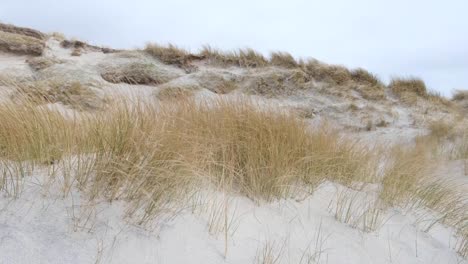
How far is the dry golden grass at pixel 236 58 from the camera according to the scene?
989cm

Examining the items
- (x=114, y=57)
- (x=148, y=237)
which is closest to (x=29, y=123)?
(x=148, y=237)

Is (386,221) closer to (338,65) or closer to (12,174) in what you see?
(12,174)

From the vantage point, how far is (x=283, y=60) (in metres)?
9.88

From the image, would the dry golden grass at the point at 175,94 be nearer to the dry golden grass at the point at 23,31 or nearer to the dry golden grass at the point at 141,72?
the dry golden grass at the point at 141,72

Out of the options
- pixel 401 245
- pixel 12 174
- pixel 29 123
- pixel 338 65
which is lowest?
pixel 401 245

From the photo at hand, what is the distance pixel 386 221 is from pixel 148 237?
1.90 meters

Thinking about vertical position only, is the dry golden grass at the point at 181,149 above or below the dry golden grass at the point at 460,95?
below

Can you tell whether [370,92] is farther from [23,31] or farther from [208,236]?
[23,31]

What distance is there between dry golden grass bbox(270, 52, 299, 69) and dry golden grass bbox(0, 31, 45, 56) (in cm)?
567

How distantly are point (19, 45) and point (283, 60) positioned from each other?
644 cm

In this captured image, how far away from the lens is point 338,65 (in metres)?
10.1

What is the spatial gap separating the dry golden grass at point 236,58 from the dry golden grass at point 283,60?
8.6 inches

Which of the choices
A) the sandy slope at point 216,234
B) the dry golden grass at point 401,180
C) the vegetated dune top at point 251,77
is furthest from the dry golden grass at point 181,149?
the vegetated dune top at point 251,77

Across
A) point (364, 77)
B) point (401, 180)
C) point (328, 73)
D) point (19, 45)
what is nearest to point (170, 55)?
point (19, 45)
